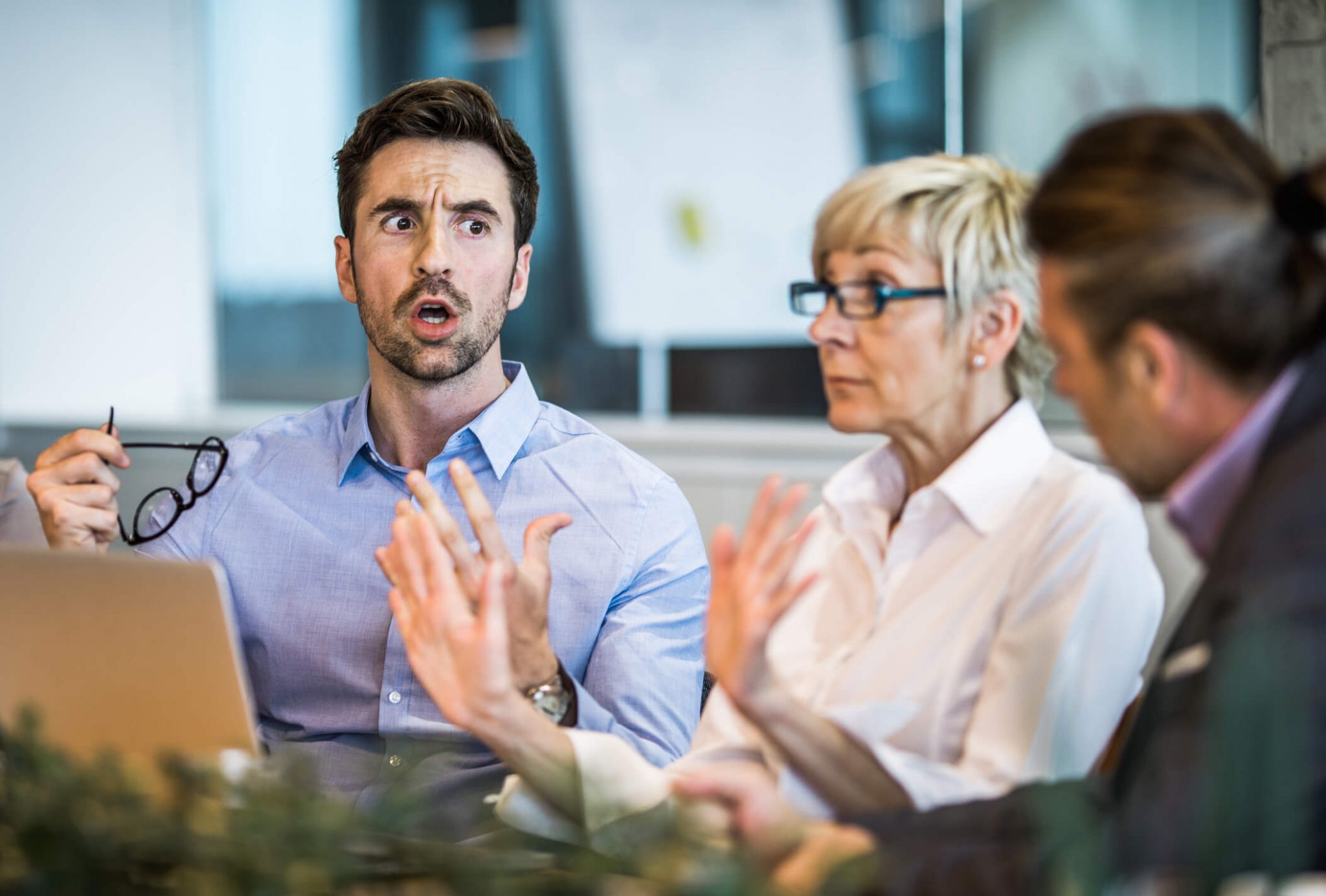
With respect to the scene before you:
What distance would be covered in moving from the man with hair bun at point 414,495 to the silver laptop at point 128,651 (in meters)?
0.51

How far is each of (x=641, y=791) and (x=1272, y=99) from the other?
5.82 ft

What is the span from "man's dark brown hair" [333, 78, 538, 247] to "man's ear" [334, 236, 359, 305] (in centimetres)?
3

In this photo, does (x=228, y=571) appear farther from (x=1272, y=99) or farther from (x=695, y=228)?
(x=695, y=228)

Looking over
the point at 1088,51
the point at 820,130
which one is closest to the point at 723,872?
the point at 1088,51

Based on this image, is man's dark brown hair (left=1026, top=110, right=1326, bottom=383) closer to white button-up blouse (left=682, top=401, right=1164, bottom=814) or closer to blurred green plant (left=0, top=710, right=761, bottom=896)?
white button-up blouse (left=682, top=401, right=1164, bottom=814)

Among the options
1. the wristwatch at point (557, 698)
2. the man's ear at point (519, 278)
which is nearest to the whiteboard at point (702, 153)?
the man's ear at point (519, 278)

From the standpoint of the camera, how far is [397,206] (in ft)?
6.53

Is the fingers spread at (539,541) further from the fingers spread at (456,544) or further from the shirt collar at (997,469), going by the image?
the shirt collar at (997,469)

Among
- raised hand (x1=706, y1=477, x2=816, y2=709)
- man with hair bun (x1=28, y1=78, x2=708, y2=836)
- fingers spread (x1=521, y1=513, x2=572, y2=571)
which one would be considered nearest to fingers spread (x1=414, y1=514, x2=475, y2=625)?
fingers spread (x1=521, y1=513, x2=572, y2=571)

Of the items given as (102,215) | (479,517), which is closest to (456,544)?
(479,517)

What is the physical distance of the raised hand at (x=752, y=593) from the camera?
1.19 m

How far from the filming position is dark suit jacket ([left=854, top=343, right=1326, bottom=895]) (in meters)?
0.70

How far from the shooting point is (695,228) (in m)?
4.13

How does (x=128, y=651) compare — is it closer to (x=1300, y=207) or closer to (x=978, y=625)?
(x=978, y=625)
